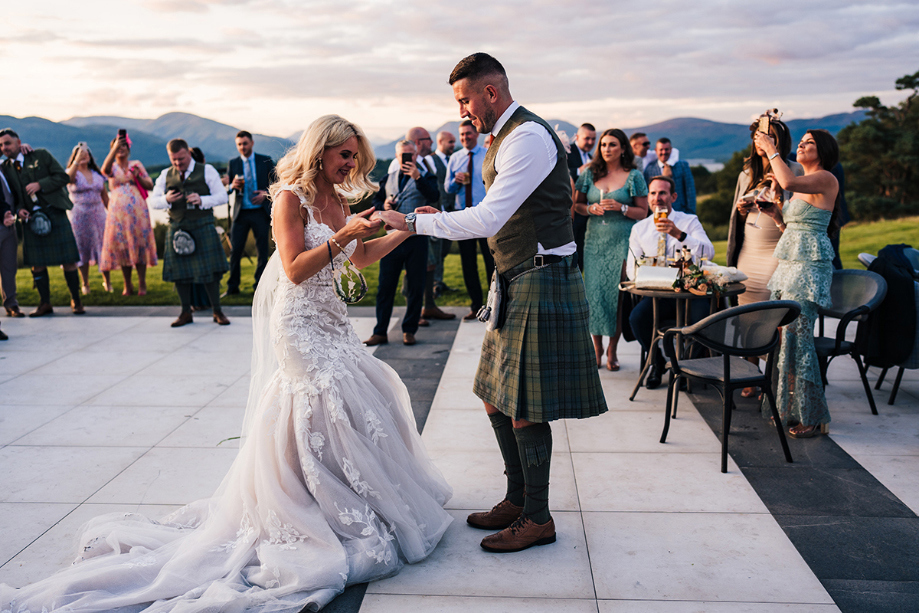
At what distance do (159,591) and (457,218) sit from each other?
1.70 m

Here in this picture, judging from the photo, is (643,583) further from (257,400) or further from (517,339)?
(257,400)

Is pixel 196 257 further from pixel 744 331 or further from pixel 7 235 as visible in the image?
pixel 744 331

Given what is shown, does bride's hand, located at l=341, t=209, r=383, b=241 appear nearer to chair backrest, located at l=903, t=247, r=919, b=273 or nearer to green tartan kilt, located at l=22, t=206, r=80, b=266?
chair backrest, located at l=903, t=247, r=919, b=273

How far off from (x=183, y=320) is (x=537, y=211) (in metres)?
5.79

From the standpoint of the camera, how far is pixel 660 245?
16.2ft

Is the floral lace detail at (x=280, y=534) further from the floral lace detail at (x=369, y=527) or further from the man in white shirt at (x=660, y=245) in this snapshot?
the man in white shirt at (x=660, y=245)

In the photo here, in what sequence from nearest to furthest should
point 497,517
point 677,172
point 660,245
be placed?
point 497,517
point 660,245
point 677,172

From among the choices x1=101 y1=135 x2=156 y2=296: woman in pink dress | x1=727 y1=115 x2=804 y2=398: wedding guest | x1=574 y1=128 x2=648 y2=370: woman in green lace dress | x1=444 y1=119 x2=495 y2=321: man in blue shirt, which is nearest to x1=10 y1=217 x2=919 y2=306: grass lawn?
x1=101 y1=135 x2=156 y2=296: woman in pink dress

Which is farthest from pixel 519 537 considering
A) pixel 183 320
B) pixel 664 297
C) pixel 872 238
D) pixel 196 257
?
pixel 872 238

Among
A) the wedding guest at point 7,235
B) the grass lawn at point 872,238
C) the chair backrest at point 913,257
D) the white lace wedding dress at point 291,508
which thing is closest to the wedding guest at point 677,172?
the chair backrest at point 913,257

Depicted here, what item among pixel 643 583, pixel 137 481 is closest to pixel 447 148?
pixel 137 481

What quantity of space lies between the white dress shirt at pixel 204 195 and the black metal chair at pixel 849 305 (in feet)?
18.9

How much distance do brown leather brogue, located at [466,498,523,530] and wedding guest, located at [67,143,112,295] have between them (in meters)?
A: 7.61

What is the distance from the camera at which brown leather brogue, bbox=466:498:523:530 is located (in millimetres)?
2938
